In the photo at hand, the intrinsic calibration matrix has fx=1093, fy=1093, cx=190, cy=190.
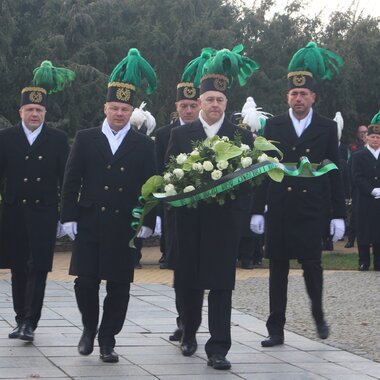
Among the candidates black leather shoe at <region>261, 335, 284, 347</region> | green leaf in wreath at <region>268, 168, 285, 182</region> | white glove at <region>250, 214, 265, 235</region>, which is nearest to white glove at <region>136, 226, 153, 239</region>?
green leaf in wreath at <region>268, 168, 285, 182</region>

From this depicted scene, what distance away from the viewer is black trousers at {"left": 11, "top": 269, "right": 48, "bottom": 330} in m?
8.81

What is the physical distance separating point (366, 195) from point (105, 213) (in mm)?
8778

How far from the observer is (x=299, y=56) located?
9414 mm

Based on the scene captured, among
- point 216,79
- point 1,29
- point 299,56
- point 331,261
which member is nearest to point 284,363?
point 216,79

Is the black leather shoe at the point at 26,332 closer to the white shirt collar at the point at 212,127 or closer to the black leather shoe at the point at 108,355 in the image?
the black leather shoe at the point at 108,355

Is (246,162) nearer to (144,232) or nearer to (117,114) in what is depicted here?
(144,232)

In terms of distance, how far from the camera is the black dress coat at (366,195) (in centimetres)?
1590

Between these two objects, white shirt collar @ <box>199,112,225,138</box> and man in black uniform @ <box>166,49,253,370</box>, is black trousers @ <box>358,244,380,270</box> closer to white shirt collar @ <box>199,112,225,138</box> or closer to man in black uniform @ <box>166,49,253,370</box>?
man in black uniform @ <box>166,49,253,370</box>

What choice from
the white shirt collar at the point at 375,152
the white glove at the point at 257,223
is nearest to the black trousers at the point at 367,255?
the white shirt collar at the point at 375,152

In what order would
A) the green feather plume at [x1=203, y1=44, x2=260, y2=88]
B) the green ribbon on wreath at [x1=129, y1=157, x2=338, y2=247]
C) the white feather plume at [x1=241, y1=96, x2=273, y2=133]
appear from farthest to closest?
the white feather plume at [x1=241, y1=96, x2=273, y2=133]
the green feather plume at [x1=203, y1=44, x2=260, y2=88]
the green ribbon on wreath at [x1=129, y1=157, x2=338, y2=247]

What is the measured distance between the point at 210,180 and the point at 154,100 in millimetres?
17520

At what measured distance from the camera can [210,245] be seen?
8.02 metres

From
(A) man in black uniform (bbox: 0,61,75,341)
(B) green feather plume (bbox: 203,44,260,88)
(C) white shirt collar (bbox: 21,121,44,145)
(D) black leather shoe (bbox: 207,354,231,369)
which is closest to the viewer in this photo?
(D) black leather shoe (bbox: 207,354,231,369)

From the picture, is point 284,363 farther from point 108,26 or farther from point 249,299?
point 108,26
